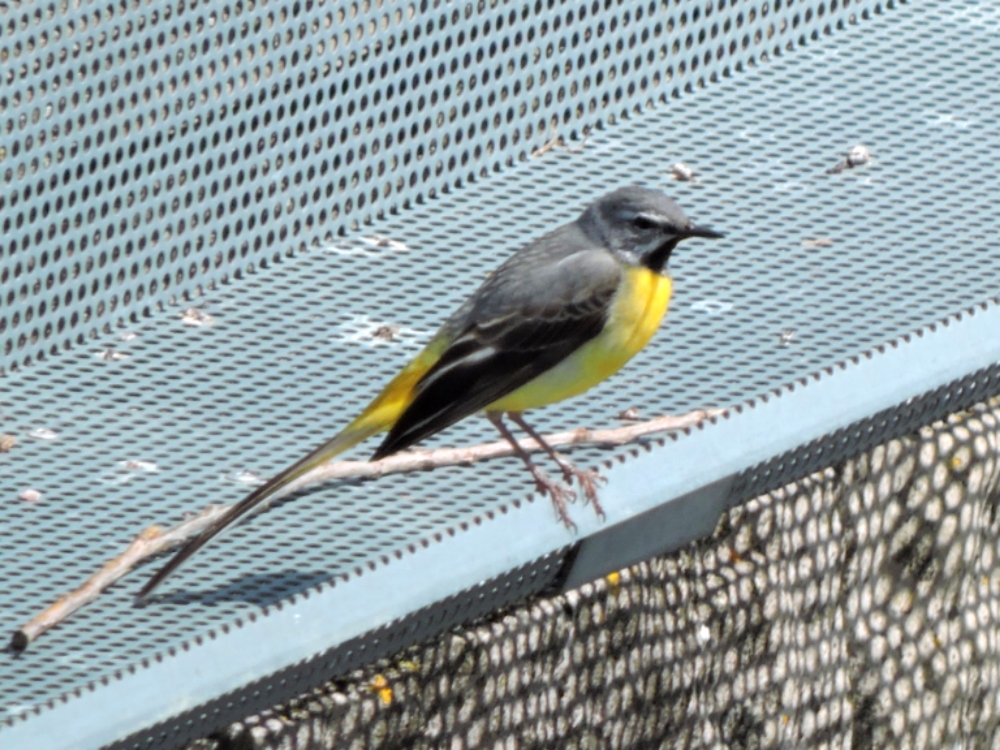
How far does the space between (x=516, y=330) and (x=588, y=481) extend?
0.62 meters

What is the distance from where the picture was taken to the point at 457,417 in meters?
3.11

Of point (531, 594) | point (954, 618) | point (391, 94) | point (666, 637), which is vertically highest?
point (391, 94)

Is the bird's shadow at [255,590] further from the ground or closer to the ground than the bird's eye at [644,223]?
closer to the ground

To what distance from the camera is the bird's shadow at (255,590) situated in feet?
8.31

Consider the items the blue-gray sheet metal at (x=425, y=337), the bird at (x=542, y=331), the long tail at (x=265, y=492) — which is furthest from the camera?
the bird at (x=542, y=331)

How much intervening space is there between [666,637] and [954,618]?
2.75ft

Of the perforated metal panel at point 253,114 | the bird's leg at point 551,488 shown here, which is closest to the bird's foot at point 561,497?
the bird's leg at point 551,488

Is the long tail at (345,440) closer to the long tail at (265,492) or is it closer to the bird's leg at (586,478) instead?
the long tail at (265,492)

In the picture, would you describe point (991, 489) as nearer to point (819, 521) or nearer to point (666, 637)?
point (819, 521)

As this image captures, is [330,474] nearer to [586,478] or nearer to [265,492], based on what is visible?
[265,492]

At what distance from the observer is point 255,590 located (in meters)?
2.58

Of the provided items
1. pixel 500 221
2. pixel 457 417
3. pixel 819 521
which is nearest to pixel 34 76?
pixel 500 221

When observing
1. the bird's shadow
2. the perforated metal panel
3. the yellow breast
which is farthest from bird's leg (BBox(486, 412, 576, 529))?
the perforated metal panel

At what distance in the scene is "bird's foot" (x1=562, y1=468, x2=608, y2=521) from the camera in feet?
8.86
